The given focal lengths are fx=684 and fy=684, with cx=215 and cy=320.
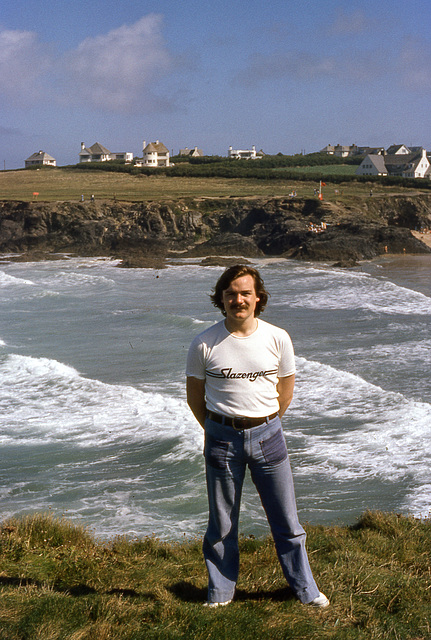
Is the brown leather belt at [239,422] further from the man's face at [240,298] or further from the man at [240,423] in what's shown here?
the man's face at [240,298]

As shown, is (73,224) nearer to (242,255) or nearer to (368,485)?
(242,255)

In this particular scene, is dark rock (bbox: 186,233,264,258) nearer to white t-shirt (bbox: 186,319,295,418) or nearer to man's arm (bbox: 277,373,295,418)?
man's arm (bbox: 277,373,295,418)

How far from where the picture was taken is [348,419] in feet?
40.4

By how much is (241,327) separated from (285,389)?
0.54 meters

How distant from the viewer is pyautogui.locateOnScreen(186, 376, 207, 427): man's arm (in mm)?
4402

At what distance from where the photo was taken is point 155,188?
237ft

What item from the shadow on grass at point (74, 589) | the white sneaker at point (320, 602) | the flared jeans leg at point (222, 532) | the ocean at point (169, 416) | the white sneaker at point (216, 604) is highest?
the flared jeans leg at point (222, 532)

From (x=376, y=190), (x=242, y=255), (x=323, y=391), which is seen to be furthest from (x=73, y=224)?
(x=323, y=391)

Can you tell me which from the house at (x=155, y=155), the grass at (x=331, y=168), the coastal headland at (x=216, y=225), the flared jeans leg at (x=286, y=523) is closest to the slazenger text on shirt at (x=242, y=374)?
the flared jeans leg at (x=286, y=523)

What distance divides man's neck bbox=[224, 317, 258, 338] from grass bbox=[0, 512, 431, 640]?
5.66ft

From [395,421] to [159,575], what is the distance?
7862 millimetres

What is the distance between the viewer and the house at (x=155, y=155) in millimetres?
109312

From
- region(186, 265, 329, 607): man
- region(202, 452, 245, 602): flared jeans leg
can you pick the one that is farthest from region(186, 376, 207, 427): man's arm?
region(202, 452, 245, 602): flared jeans leg

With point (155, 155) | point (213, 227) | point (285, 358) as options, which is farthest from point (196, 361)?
point (155, 155)
